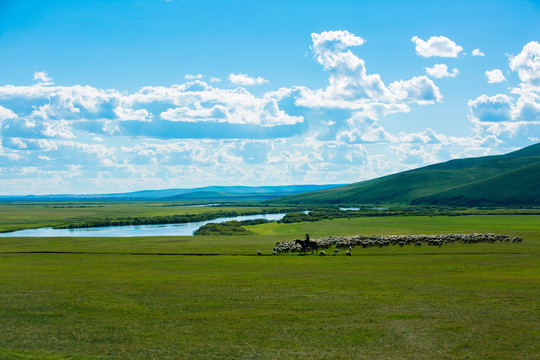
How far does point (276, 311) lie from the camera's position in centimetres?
2200

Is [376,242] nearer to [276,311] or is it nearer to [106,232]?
[276,311]

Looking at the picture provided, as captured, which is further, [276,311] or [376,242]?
→ [376,242]

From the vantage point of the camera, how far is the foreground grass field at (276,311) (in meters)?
17.0

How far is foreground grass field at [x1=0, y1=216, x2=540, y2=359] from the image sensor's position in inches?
671

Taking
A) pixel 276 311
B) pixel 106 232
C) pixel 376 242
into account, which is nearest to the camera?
pixel 276 311

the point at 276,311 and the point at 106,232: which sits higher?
the point at 276,311

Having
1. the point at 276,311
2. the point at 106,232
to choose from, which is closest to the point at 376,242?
the point at 276,311

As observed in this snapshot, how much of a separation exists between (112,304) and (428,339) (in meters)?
15.2

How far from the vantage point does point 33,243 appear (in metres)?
69.9

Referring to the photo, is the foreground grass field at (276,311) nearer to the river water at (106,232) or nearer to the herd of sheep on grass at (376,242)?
the herd of sheep on grass at (376,242)

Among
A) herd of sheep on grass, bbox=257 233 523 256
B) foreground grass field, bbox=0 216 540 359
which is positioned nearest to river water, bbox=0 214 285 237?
herd of sheep on grass, bbox=257 233 523 256

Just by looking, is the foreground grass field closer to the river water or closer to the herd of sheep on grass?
the herd of sheep on grass

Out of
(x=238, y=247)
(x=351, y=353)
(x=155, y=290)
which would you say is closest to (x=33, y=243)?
(x=238, y=247)

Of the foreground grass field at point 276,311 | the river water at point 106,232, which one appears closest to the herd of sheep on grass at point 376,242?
the foreground grass field at point 276,311
